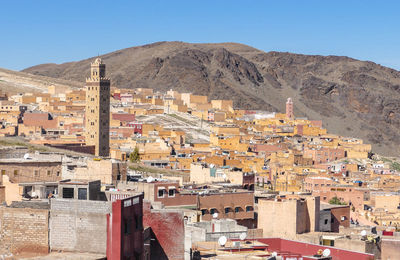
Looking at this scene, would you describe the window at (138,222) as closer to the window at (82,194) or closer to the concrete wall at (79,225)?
the concrete wall at (79,225)

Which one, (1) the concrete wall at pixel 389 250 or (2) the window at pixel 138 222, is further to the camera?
(1) the concrete wall at pixel 389 250

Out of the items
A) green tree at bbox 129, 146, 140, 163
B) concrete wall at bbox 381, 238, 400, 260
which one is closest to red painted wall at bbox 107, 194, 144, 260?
concrete wall at bbox 381, 238, 400, 260

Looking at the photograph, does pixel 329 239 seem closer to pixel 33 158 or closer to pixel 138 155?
pixel 33 158

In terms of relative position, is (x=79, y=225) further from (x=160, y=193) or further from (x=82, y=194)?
(x=160, y=193)

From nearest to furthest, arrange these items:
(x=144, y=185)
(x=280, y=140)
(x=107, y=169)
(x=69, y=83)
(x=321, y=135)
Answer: (x=144, y=185) → (x=107, y=169) → (x=280, y=140) → (x=321, y=135) → (x=69, y=83)

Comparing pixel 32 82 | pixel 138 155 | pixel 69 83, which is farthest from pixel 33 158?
pixel 69 83

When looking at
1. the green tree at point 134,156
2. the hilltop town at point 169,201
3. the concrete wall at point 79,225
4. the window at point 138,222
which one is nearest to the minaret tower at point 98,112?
the hilltop town at point 169,201

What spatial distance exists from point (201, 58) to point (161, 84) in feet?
74.1

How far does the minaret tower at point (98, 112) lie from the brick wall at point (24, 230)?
4860 cm

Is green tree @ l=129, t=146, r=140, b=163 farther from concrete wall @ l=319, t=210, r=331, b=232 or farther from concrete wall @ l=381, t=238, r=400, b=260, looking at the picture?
concrete wall @ l=381, t=238, r=400, b=260

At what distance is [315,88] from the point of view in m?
195

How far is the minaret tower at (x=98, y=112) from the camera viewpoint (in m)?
63.3

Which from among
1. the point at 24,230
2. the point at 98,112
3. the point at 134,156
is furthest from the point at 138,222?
the point at 98,112

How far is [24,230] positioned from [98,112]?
167 feet
